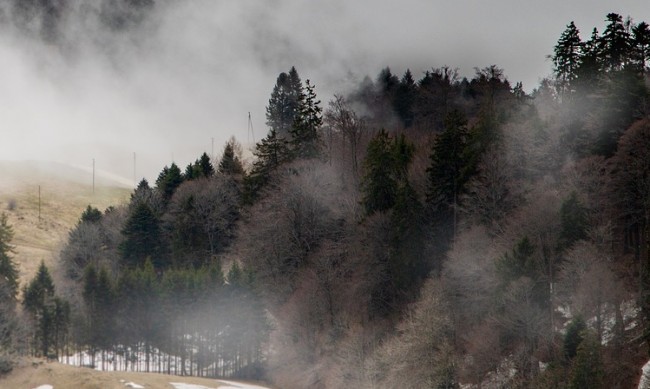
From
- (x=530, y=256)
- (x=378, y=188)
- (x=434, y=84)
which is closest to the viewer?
(x=530, y=256)

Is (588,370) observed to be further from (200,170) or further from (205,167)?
(205,167)

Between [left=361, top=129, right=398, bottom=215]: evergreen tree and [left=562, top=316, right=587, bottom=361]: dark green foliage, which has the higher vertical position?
[left=361, top=129, right=398, bottom=215]: evergreen tree

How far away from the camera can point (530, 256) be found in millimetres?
59844

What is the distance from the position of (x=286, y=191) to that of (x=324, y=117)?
23657mm

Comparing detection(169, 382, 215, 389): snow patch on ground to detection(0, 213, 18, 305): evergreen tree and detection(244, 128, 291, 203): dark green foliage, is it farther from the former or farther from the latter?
detection(244, 128, 291, 203): dark green foliage

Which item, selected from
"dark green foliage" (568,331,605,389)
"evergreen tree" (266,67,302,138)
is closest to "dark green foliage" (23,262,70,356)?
"dark green foliage" (568,331,605,389)

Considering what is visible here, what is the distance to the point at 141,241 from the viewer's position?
11531 cm

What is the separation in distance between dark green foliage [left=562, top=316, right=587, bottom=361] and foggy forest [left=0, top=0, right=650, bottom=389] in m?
0.09

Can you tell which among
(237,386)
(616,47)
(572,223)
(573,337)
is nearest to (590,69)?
(616,47)

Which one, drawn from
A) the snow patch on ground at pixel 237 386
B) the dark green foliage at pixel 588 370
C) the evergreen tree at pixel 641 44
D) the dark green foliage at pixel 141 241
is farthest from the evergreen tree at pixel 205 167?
the dark green foliage at pixel 588 370

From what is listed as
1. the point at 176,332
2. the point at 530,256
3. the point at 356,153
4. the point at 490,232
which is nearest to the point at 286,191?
the point at 356,153

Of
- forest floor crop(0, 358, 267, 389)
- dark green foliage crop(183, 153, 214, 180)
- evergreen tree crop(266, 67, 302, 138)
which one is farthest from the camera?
evergreen tree crop(266, 67, 302, 138)

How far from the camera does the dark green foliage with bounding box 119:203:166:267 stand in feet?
378

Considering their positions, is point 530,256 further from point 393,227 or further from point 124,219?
point 124,219
